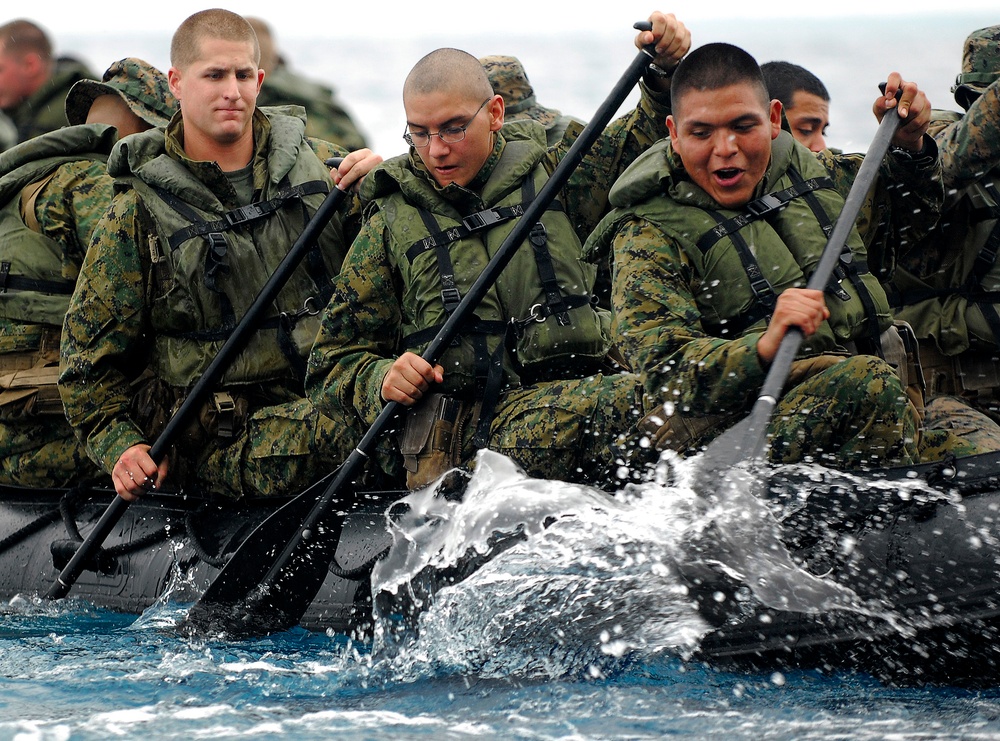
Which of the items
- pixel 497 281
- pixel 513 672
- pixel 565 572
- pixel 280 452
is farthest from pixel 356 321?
pixel 513 672

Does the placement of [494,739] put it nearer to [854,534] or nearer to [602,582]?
[602,582]

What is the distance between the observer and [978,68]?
577cm

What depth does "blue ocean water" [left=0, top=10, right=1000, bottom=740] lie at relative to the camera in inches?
152

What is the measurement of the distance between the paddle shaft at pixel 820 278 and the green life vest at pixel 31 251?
3262mm

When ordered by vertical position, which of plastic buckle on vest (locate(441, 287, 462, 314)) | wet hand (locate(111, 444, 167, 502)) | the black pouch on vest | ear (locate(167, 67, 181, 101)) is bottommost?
wet hand (locate(111, 444, 167, 502))

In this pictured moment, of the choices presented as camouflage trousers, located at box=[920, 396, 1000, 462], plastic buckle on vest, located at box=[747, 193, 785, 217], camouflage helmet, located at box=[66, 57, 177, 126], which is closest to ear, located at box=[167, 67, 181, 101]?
camouflage helmet, located at box=[66, 57, 177, 126]

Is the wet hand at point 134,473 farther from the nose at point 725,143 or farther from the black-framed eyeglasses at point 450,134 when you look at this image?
the nose at point 725,143

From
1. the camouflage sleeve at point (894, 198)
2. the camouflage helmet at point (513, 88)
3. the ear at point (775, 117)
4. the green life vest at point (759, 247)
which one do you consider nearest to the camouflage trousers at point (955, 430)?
the green life vest at point (759, 247)

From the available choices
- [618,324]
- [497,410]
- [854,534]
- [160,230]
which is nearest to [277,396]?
[160,230]

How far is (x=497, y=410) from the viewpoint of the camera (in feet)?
15.7

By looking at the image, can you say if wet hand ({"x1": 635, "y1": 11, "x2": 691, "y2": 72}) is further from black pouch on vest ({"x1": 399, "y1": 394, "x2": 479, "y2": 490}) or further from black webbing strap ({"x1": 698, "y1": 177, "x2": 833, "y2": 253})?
black pouch on vest ({"x1": 399, "y1": 394, "x2": 479, "y2": 490})

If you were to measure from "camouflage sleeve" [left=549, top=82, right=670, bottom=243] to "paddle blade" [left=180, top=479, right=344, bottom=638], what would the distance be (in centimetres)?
139

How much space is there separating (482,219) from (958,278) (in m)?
1.97

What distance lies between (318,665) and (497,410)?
3.43 feet
